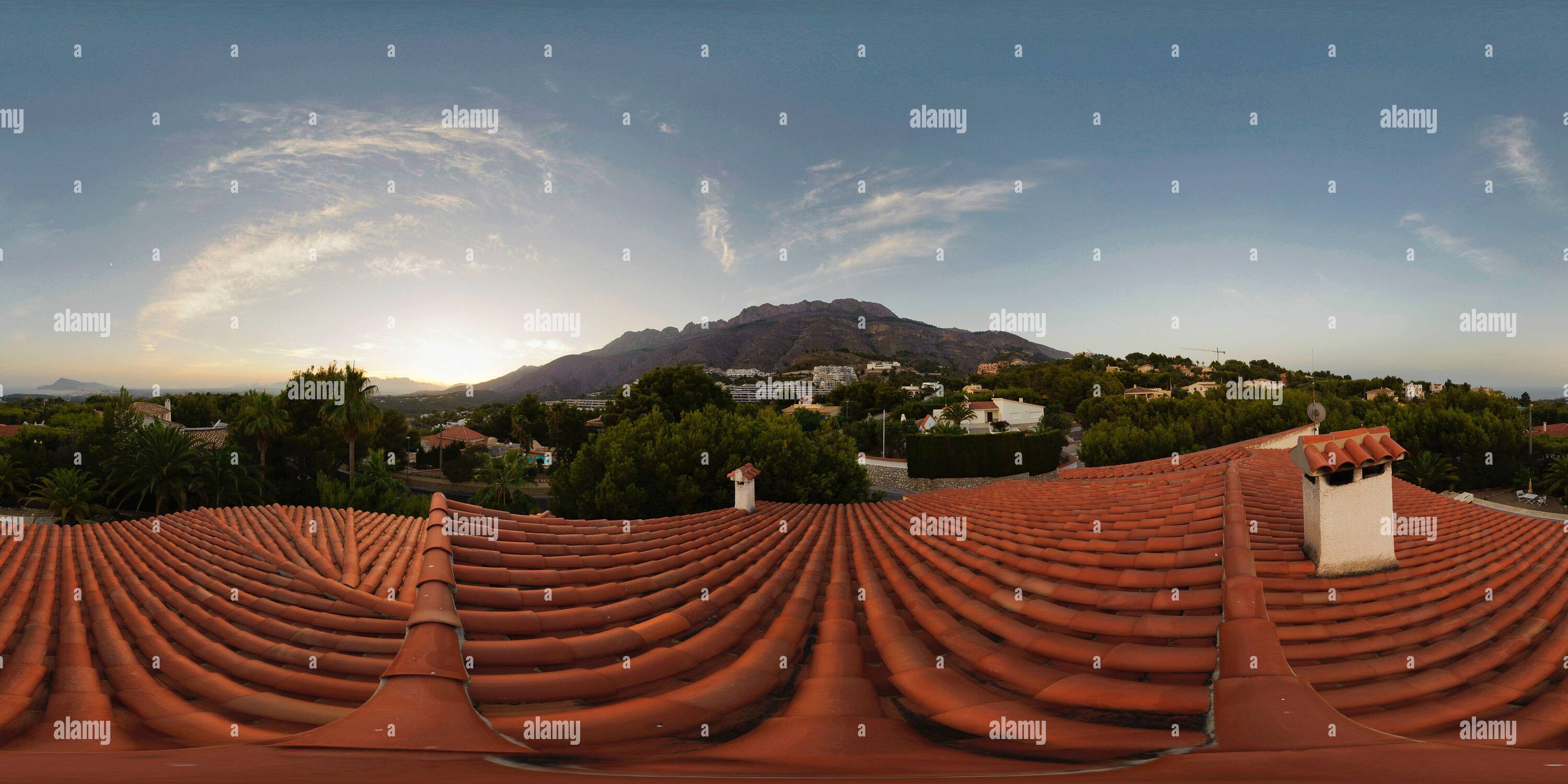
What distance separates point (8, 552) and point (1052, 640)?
42.3 ft

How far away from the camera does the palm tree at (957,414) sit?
157ft

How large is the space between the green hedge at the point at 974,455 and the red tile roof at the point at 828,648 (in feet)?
89.1

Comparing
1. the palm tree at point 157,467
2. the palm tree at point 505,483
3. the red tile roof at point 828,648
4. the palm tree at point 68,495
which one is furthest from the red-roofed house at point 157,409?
the red tile roof at point 828,648

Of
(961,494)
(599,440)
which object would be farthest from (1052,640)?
(599,440)

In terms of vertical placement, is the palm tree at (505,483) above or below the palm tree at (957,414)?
below

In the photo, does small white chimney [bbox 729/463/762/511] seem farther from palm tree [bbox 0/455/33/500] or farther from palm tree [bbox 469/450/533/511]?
palm tree [bbox 0/455/33/500]

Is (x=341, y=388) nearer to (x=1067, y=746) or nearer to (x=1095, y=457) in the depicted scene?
(x=1067, y=746)

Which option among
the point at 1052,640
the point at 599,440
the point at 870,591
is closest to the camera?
the point at 1052,640

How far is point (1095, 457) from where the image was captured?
3077 centimetres

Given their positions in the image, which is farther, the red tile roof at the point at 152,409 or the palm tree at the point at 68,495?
the red tile roof at the point at 152,409

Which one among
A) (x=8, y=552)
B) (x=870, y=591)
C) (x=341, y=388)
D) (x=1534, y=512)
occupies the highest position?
(x=341, y=388)

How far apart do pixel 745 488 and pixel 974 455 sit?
85.2ft

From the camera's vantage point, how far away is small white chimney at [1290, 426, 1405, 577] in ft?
13.8

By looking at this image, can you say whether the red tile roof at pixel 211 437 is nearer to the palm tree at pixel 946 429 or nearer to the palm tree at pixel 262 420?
the palm tree at pixel 262 420
